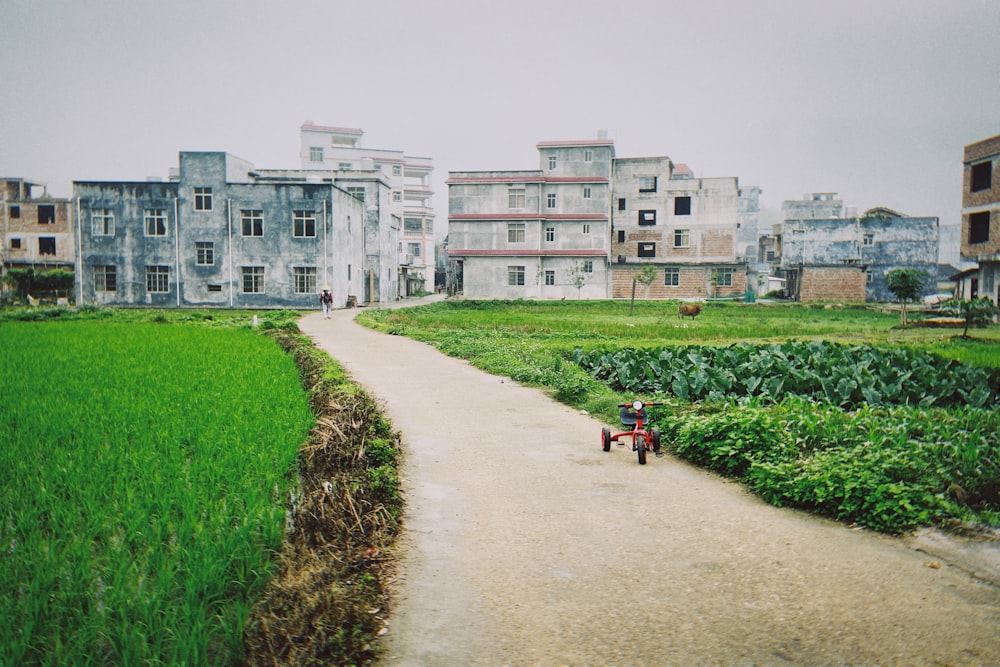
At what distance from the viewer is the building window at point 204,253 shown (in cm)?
3722

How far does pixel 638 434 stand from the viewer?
6.50 metres

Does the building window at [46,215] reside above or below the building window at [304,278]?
above

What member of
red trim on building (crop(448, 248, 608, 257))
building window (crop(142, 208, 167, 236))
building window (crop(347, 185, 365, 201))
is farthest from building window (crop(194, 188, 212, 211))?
red trim on building (crop(448, 248, 608, 257))

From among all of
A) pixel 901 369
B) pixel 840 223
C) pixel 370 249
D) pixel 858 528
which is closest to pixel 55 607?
pixel 858 528

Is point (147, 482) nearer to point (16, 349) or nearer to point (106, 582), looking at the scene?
Result: point (106, 582)

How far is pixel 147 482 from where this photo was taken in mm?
5109

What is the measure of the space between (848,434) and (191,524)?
17.8ft

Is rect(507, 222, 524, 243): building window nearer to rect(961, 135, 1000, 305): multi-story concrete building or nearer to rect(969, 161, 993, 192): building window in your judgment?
rect(961, 135, 1000, 305): multi-story concrete building

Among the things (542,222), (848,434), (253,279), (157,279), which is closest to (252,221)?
(253,279)

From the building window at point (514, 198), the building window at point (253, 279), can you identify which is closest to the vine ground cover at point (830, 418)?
the building window at point (253, 279)

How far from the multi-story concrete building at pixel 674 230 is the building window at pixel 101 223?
31922mm

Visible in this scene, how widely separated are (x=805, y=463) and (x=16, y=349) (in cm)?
1486

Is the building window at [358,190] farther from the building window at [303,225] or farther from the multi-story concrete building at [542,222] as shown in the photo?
the building window at [303,225]

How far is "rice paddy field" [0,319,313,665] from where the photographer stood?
3148mm
